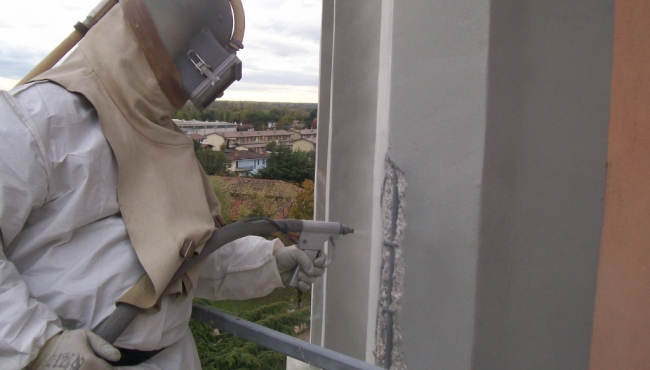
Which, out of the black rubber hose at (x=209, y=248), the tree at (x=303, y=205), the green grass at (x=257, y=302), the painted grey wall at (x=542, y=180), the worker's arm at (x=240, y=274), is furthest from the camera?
the tree at (x=303, y=205)

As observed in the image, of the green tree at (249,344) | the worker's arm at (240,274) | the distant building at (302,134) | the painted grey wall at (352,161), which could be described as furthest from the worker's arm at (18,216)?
the distant building at (302,134)

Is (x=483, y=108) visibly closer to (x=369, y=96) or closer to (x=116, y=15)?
(x=369, y=96)

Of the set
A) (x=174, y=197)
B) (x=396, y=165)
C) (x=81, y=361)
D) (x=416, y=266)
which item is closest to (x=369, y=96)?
(x=396, y=165)

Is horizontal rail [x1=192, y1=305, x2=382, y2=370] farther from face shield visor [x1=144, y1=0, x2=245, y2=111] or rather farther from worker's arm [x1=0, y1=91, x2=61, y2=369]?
face shield visor [x1=144, y1=0, x2=245, y2=111]

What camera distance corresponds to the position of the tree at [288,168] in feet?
12.5

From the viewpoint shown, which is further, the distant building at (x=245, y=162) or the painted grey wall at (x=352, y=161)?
the distant building at (x=245, y=162)

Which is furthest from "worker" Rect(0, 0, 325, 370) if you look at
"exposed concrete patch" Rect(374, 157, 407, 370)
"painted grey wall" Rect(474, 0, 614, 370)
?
"painted grey wall" Rect(474, 0, 614, 370)

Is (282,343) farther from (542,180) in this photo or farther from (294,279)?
(542,180)

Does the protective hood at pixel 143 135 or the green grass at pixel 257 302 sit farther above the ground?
the protective hood at pixel 143 135

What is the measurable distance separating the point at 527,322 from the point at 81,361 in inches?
55.9

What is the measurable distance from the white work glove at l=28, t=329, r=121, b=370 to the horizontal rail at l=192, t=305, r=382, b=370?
0.52 metres

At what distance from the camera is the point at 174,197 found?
1515 mm

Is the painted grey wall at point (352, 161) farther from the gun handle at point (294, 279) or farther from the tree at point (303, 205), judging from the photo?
the tree at point (303, 205)

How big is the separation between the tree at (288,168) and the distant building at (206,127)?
41 centimetres
